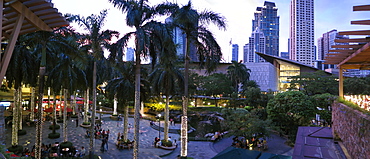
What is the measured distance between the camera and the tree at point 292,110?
27.2 meters

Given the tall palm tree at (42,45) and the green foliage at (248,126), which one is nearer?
Answer: the tall palm tree at (42,45)

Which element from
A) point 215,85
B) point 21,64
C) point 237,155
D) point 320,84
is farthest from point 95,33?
point 320,84

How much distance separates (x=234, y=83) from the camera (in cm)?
6278

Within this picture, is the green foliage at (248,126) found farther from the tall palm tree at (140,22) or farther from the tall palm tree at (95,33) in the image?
the tall palm tree at (95,33)

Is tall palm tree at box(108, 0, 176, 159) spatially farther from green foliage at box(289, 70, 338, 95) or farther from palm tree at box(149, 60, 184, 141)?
green foliage at box(289, 70, 338, 95)

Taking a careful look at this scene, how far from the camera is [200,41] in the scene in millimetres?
15781

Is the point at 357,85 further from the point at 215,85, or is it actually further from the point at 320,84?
the point at 215,85

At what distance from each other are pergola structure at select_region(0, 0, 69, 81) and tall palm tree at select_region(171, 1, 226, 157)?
724 cm

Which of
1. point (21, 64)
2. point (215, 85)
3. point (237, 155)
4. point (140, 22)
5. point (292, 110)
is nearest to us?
point (237, 155)

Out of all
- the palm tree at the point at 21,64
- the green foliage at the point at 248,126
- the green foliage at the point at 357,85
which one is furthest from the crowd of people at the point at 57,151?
the green foliage at the point at 357,85

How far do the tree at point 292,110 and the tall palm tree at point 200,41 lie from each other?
16.1 meters

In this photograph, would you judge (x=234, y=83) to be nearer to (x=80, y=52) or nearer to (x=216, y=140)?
(x=216, y=140)

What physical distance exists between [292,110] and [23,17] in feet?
88.7

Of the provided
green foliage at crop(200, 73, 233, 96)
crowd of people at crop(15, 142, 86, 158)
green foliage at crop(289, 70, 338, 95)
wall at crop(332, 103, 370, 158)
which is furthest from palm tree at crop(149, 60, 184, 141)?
green foliage at crop(289, 70, 338, 95)
